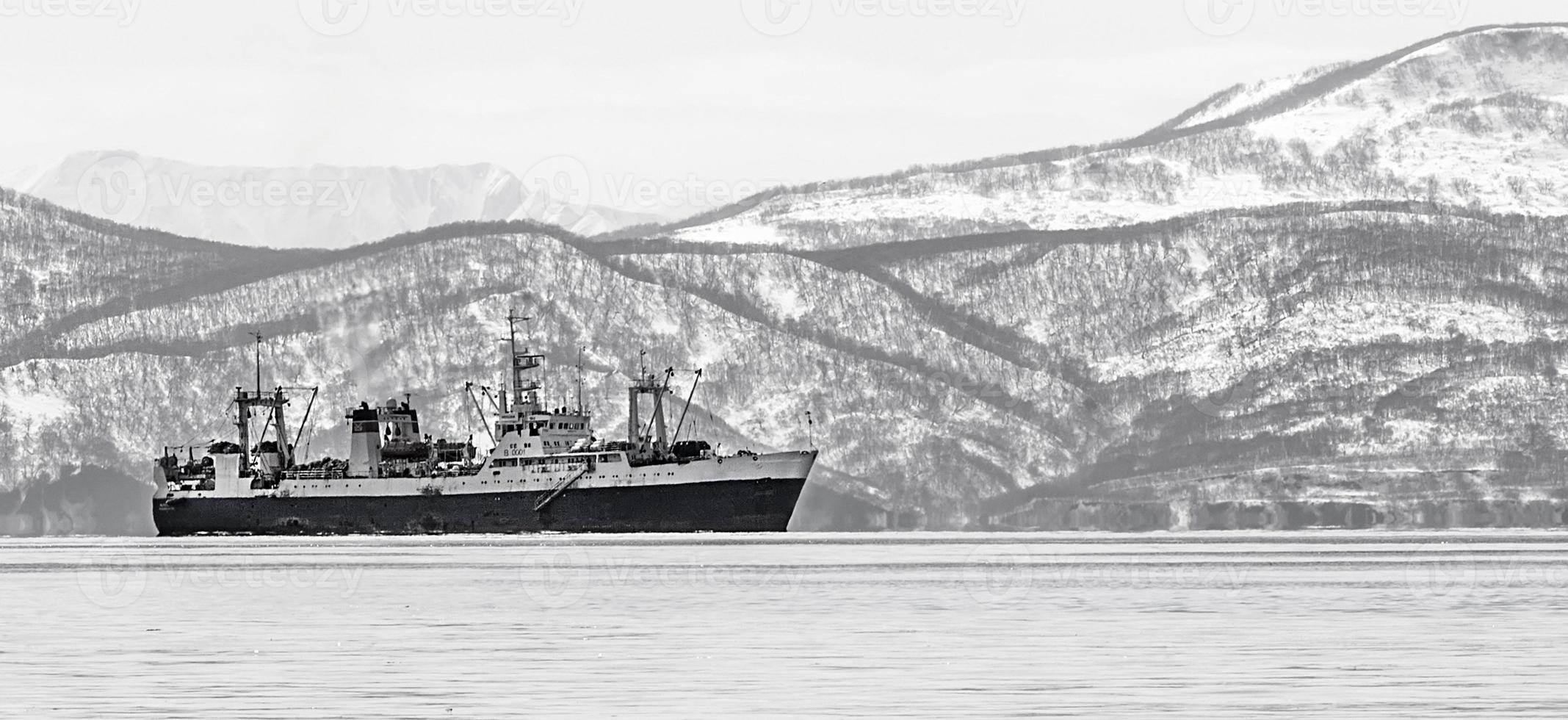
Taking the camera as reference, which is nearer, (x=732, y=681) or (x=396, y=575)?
(x=732, y=681)

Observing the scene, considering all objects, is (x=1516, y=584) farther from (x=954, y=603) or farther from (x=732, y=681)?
(x=732, y=681)

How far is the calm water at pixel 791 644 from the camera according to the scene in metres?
54.4

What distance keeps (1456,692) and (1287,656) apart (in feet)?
34.3

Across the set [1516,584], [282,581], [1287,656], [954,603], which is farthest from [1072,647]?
[282,581]

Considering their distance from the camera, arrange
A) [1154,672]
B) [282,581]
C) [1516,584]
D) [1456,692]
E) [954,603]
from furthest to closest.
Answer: [282,581] → [1516,584] → [954,603] → [1154,672] → [1456,692]

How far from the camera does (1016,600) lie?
322ft

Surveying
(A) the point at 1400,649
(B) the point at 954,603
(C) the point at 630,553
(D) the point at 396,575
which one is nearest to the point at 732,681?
(A) the point at 1400,649

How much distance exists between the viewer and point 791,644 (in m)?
71.9

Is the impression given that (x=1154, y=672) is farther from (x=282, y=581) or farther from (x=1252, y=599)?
(x=282, y=581)

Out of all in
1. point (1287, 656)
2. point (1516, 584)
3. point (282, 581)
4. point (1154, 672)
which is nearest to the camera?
point (1154, 672)

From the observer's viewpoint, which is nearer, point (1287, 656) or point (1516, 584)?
point (1287, 656)

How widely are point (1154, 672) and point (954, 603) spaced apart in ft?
112

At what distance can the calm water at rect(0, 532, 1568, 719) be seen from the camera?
178 feet

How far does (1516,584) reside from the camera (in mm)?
110438
